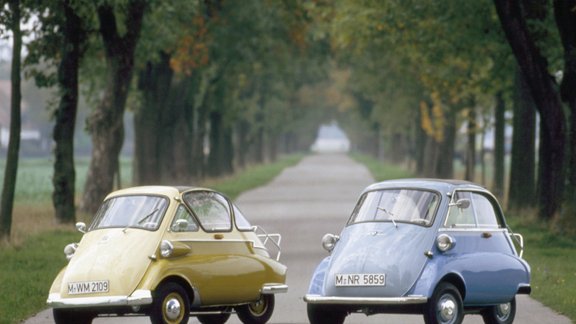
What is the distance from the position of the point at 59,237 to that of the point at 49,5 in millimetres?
4233

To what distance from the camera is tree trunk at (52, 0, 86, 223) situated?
31969 mm

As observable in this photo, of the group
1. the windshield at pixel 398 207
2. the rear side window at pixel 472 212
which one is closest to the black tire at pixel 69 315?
the windshield at pixel 398 207

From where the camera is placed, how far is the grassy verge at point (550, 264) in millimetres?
18344

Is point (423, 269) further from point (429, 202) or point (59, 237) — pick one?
point (59, 237)

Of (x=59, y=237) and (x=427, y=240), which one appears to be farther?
(x=59, y=237)

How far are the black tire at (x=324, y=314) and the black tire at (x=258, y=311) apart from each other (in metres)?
1.16

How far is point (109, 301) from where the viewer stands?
47.3 ft

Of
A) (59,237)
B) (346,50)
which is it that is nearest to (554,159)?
(59,237)

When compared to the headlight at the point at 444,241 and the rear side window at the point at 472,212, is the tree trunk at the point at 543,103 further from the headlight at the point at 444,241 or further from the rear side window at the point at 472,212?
the headlight at the point at 444,241

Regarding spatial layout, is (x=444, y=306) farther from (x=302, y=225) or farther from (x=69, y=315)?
(x=302, y=225)

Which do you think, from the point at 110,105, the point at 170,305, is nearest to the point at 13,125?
the point at 110,105

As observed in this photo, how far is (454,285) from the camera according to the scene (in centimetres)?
1482

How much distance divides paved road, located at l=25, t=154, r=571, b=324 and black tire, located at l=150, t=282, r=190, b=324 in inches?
64.3

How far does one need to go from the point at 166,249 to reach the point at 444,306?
267cm
